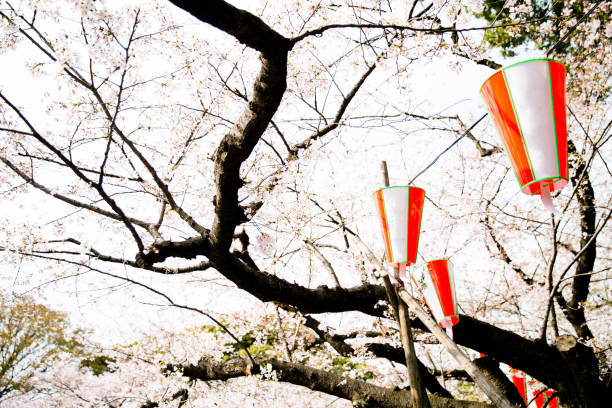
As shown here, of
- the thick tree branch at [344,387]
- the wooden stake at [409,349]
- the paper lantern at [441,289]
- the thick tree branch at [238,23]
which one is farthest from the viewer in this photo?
the thick tree branch at [344,387]

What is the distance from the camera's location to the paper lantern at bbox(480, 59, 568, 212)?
4.39 feet

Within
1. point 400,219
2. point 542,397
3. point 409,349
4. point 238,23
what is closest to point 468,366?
point 409,349

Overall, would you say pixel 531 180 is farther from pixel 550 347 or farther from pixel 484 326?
pixel 550 347

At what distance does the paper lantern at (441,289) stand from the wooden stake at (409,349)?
26 centimetres

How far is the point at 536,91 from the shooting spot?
1338mm

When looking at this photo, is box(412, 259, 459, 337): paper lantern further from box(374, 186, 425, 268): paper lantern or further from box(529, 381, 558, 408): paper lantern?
box(529, 381, 558, 408): paper lantern

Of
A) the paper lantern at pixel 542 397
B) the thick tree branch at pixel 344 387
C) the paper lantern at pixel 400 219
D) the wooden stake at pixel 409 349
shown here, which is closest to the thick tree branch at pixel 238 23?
the paper lantern at pixel 400 219

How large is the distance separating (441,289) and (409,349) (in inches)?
21.2

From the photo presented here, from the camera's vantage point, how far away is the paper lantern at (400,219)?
7.30 ft

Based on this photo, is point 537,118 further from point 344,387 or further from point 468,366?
point 344,387

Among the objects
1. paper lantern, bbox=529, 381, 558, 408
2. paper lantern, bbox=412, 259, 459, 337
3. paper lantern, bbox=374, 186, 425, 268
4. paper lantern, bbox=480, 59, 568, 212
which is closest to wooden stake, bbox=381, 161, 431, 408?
paper lantern, bbox=412, 259, 459, 337

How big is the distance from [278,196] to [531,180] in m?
3.44

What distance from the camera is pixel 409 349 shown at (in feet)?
8.61

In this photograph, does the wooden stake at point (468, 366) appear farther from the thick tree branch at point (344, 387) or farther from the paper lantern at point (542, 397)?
the paper lantern at point (542, 397)
